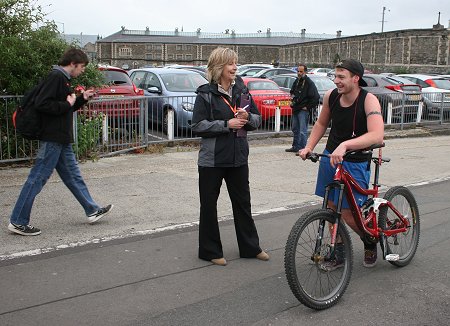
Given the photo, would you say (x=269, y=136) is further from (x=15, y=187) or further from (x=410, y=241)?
(x=410, y=241)

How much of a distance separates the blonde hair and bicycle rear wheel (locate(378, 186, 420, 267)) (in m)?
1.87

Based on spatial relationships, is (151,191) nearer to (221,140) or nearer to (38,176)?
(38,176)

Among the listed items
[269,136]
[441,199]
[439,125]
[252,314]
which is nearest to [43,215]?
[252,314]

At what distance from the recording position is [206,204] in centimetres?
515

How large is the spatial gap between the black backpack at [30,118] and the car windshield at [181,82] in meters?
8.49

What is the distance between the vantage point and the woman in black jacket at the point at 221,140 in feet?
16.3

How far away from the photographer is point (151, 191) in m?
8.09

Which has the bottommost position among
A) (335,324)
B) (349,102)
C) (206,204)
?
(335,324)

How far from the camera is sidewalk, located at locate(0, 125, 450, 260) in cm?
614

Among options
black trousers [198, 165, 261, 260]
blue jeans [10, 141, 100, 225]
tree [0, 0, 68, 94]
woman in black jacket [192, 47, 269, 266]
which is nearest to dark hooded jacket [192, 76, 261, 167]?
woman in black jacket [192, 47, 269, 266]

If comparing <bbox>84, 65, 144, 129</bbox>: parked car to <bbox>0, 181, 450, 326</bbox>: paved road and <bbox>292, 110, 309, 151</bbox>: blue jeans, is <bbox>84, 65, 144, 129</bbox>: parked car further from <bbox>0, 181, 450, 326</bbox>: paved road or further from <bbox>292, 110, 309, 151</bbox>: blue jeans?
<bbox>0, 181, 450, 326</bbox>: paved road

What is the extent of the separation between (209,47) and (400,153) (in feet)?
240

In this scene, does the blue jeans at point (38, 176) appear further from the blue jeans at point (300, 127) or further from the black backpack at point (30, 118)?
the blue jeans at point (300, 127)

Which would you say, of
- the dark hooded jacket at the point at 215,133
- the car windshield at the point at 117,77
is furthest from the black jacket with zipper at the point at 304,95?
the dark hooded jacket at the point at 215,133
